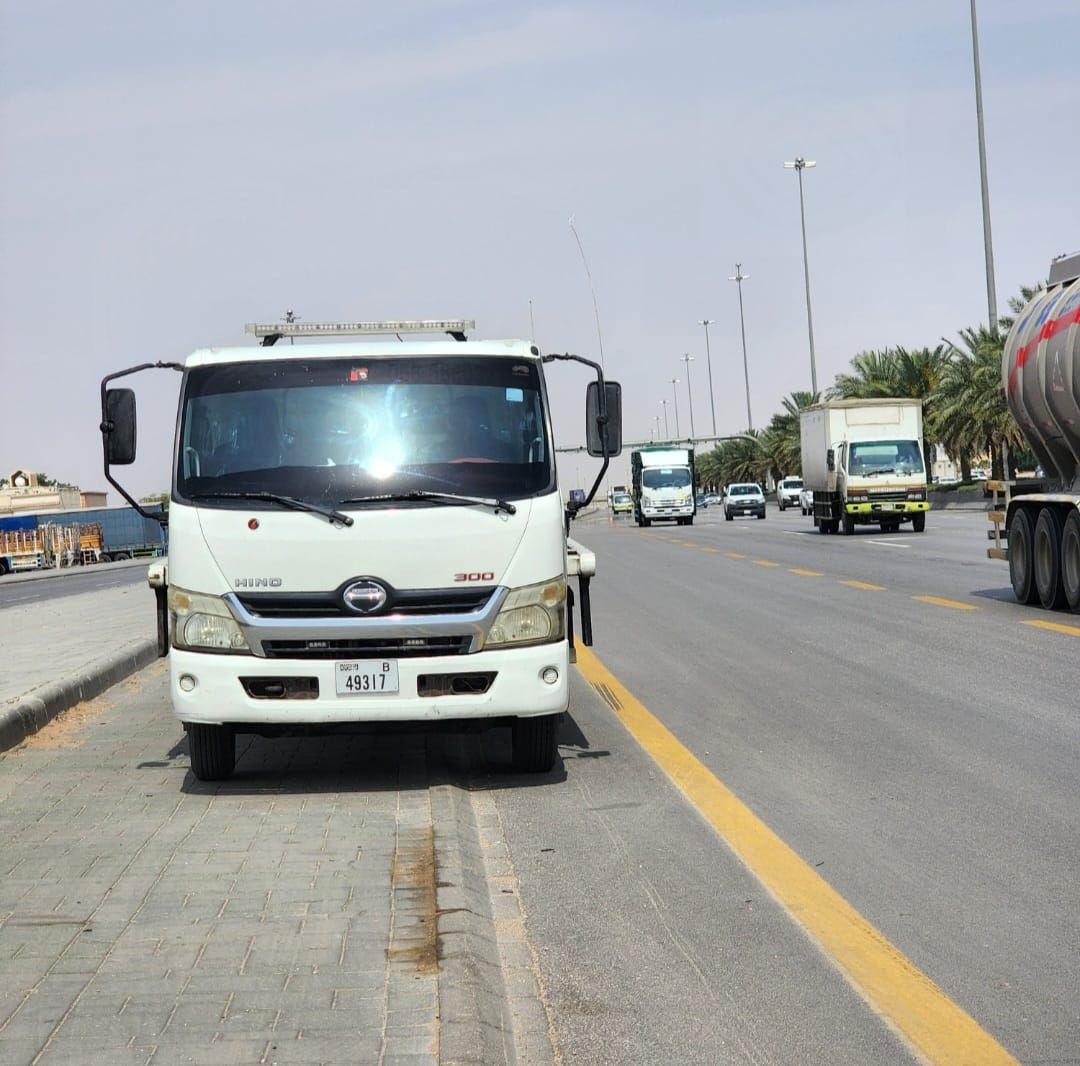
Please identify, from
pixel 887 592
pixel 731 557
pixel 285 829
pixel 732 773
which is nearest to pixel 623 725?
pixel 732 773

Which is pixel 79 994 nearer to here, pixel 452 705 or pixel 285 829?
pixel 285 829

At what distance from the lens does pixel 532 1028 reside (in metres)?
4.54

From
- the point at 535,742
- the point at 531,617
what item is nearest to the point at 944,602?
the point at 535,742

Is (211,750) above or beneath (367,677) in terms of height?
beneath

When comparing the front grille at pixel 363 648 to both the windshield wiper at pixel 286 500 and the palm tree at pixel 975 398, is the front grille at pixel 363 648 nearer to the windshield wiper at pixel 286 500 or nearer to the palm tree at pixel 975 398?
the windshield wiper at pixel 286 500

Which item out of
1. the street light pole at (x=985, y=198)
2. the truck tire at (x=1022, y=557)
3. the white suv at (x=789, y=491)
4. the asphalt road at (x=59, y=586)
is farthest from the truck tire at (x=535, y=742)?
the white suv at (x=789, y=491)

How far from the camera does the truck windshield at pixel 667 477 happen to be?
68.8 m

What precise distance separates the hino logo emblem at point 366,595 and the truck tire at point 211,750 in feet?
3.39

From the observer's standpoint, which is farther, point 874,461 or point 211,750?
point 874,461

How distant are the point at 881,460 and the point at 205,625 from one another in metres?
35.7

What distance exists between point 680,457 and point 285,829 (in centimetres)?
6231

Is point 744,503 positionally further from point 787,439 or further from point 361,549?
point 361,549

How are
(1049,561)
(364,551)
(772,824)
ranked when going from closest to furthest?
(772,824)
(364,551)
(1049,561)

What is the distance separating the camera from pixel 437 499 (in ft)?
26.4
